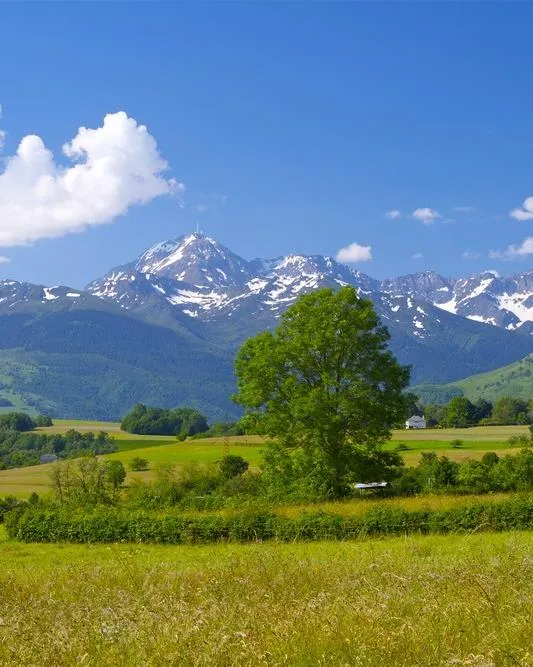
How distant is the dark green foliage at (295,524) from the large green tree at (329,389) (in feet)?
56.7

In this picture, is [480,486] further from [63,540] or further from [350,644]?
[350,644]

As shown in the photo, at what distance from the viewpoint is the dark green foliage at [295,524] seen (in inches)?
1265

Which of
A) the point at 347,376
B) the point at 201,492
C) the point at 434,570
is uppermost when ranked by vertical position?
the point at 347,376

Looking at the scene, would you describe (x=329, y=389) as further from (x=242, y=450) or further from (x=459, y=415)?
(x=459, y=415)

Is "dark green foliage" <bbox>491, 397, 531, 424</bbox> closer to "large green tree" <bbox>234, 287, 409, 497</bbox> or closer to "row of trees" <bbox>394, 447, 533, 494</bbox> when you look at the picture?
"row of trees" <bbox>394, 447, 533, 494</bbox>

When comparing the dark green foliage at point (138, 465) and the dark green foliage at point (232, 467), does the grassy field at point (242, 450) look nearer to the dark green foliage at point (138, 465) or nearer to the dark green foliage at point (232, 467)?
the dark green foliage at point (138, 465)

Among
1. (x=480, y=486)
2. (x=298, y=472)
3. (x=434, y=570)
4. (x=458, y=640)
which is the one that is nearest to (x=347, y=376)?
(x=298, y=472)

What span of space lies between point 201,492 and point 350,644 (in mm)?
68822

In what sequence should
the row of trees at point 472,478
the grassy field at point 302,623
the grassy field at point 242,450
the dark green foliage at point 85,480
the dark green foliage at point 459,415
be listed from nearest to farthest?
1. the grassy field at point 302,623
2. the row of trees at point 472,478
3. the dark green foliage at point 85,480
4. the grassy field at point 242,450
5. the dark green foliage at point 459,415

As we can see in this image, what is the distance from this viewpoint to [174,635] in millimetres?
7332

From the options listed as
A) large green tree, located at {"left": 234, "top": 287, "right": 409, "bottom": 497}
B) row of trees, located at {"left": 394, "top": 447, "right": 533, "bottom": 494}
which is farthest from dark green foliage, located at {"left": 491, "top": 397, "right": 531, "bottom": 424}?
large green tree, located at {"left": 234, "top": 287, "right": 409, "bottom": 497}

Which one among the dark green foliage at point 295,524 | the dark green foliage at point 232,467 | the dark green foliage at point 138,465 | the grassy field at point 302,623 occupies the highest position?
the grassy field at point 302,623

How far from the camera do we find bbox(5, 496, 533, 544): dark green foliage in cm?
3212

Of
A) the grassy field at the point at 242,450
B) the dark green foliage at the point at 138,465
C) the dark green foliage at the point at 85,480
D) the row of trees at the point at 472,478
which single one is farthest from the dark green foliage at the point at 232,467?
the dark green foliage at the point at 138,465
